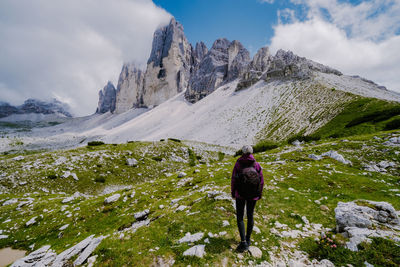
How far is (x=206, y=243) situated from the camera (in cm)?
631

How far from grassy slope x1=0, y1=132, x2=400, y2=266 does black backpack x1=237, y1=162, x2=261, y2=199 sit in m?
2.12

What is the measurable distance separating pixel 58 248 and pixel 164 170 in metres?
19.7

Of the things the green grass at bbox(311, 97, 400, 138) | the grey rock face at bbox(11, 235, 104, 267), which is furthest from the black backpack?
the green grass at bbox(311, 97, 400, 138)

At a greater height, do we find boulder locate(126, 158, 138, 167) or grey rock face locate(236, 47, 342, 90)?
grey rock face locate(236, 47, 342, 90)

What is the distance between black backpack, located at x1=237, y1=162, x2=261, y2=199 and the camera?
232 inches

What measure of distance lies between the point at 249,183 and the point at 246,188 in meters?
0.23

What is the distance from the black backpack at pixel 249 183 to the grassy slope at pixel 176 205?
2.12m

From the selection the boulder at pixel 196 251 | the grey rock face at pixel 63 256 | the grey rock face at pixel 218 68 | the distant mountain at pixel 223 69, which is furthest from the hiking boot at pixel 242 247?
the grey rock face at pixel 218 68

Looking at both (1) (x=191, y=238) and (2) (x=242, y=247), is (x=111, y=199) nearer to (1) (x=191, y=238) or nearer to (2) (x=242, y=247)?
(1) (x=191, y=238)

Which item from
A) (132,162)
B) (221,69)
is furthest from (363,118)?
(221,69)

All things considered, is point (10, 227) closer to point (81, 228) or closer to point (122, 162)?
point (81, 228)

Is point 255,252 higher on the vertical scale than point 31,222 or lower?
higher

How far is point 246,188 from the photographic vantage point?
Answer: 5.94 meters

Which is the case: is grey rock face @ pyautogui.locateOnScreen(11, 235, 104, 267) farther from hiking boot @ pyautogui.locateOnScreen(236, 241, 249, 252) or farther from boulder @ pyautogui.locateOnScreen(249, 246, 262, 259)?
boulder @ pyautogui.locateOnScreen(249, 246, 262, 259)
